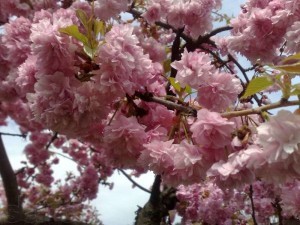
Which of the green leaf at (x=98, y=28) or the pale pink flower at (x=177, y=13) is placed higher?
the pale pink flower at (x=177, y=13)

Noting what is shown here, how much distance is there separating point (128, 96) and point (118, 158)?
0.27 metres

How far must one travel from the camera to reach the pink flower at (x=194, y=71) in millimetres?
1600

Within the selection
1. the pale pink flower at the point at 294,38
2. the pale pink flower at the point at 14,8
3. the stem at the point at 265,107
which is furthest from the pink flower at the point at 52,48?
the pale pink flower at the point at 14,8

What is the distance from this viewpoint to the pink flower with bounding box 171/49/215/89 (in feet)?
5.25

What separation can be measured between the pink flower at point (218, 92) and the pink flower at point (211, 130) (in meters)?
0.21

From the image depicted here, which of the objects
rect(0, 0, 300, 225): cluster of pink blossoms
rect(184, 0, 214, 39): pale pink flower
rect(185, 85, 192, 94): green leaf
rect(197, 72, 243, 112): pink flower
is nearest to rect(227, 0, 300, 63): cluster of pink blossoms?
rect(0, 0, 300, 225): cluster of pink blossoms

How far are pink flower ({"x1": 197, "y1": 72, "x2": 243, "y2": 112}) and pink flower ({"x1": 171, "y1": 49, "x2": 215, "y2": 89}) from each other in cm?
3

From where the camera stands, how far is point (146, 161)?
1.59 meters

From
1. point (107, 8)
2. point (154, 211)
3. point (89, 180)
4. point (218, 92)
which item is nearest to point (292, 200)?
point (218, 92)

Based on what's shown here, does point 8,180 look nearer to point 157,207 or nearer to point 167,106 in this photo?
point 157,207

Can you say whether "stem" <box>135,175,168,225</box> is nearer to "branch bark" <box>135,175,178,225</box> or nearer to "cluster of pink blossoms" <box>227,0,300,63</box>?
"branch bark" <box>135,175,178,225</box>

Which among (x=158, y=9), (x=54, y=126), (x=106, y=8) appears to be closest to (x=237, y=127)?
(x=54, y=126)

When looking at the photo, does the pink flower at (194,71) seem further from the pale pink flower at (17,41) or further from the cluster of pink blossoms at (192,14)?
the cluster of pink blossoms at (192,14)

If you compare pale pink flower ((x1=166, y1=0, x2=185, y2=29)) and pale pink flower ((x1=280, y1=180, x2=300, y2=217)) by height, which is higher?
pale pink flower ((x1=166, y1=0, x2=185, y2=29))
